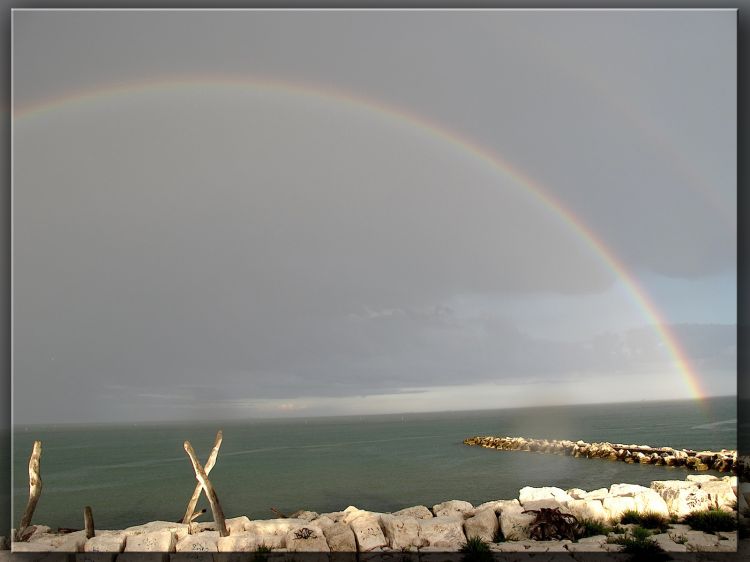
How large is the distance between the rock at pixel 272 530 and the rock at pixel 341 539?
0.37 metres

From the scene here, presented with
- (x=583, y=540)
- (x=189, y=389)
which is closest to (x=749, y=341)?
(x=583, y=540)

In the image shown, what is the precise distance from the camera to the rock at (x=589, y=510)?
720 cm

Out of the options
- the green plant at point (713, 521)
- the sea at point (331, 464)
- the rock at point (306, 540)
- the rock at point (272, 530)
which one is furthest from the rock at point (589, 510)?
the rock at point (272, 530)

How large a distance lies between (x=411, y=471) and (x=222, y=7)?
1085 centimetres

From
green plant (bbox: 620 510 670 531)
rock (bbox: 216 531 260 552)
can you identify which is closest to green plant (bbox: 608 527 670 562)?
green plant (bbox: 620 510 670 531)

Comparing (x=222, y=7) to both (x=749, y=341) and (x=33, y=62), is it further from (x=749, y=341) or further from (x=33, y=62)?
(x=749, y=341)

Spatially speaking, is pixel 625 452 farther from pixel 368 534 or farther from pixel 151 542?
pixel 151 542

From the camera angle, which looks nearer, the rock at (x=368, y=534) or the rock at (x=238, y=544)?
the rock at (x=238, y=544)

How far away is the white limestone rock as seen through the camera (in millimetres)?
6746

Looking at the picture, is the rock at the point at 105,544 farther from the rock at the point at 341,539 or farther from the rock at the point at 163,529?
the rock at the point at 341,539

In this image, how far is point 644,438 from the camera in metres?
19.0

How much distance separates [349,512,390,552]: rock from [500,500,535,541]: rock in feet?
4.50

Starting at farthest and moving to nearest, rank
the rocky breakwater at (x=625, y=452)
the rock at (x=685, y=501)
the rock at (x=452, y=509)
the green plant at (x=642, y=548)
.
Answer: the rocky breakwater at (x=625, y=452), the rock at (x=452, y=509), the rock at (x=685, y=501), the green plant at (x=642, y=548)

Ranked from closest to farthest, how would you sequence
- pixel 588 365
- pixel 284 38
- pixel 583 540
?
1. pixel 583 540
2. pixel 284 38
3. pixel 588 365
